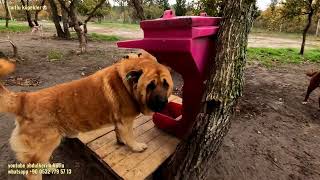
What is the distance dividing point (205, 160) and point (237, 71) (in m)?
0.99

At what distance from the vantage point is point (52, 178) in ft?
11.4

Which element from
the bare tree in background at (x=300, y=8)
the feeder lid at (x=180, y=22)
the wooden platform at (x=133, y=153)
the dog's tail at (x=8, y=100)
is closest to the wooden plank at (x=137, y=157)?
the wooden platform at (x=133, y=153)

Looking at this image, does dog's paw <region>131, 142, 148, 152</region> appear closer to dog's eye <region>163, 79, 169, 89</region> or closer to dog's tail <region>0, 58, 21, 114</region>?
dog's eye <region>163, 79, 169, 89</region>

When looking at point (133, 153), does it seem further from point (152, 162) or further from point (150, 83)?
point (150, 83)

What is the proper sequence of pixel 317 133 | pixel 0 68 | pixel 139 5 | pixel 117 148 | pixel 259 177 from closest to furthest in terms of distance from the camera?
pixel 0 68, pixel 117 148, pixel 259 177, pixel 317 133, pixel 139 5

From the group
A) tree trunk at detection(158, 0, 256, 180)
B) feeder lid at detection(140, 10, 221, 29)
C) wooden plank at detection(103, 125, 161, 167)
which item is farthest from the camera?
wooden plank at detection(103, 125, 161, 167)

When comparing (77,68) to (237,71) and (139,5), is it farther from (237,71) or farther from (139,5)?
(237,71)

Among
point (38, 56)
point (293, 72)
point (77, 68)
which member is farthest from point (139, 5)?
point (293, 72)

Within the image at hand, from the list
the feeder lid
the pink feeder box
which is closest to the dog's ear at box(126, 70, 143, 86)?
the pink feeder box

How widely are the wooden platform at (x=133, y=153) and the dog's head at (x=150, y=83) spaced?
0.69 m

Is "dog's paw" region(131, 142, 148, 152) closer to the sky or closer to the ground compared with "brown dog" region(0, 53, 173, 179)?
closer to the ground

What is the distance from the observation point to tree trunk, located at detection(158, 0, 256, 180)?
8.75 feet

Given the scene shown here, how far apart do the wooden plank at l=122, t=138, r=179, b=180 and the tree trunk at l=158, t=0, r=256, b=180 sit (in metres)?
0.28

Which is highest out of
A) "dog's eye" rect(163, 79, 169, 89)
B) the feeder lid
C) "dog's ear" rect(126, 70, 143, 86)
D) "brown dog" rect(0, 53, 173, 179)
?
the feeder lid
